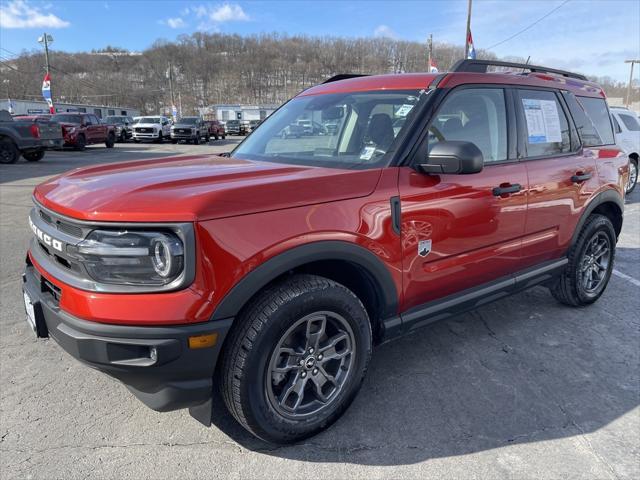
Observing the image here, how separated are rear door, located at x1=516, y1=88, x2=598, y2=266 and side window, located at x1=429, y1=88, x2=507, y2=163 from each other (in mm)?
220

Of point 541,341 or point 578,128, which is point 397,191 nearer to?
point 541,341

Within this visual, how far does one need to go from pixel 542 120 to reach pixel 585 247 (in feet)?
4.09

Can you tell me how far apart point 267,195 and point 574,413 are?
7.12 feet

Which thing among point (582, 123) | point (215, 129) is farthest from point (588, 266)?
point (215, 129)

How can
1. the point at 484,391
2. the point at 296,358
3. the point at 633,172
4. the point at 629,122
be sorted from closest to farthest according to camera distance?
the point at 296,358
the point at 484,391
the point at 629,122
the point at 633,172

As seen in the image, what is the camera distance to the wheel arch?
204 centimetres

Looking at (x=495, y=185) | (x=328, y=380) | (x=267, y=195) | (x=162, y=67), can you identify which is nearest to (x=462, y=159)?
(x=495, y=185)

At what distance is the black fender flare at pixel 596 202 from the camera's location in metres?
3.90

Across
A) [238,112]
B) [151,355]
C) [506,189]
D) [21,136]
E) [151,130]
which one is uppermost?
[238,112]

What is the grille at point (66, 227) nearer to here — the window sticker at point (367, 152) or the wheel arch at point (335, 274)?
the wheel arch at point (335, 274)

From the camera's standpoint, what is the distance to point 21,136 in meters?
15.7

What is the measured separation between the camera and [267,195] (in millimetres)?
2129

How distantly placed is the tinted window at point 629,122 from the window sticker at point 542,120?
9.22 meters

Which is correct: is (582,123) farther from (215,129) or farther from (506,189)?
(215,129)
